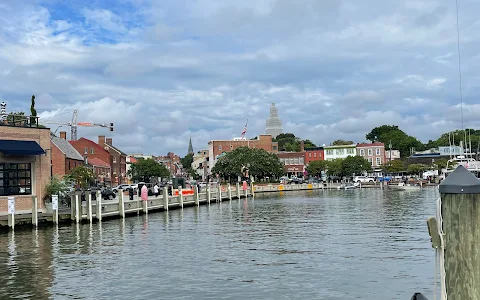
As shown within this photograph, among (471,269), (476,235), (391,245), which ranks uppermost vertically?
(476,235)

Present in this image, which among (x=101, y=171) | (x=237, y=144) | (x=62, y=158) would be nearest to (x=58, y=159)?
(x=62, y=158)

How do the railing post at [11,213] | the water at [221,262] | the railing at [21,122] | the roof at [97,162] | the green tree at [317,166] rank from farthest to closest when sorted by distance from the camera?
the green tree at [317,166] < the roof at [97,162] < the railing at [21,122] < the railing post at [11,213] < the water at [221,262]

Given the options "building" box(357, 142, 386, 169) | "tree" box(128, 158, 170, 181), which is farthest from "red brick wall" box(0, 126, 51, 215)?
"building" box(357, 142, 386, 169)

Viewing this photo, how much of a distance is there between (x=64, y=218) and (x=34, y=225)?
307 cm

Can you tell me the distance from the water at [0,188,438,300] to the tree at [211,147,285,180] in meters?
86.1

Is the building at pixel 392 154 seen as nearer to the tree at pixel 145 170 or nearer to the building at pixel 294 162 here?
A: the building at pixel 294 162

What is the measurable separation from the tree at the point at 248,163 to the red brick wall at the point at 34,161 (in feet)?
276

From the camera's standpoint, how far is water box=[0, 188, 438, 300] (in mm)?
17250

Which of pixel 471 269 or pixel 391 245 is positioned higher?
pixel 471 269

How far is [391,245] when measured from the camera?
85.7ft

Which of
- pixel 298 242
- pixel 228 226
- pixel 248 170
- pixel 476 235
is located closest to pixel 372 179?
A: pixel 248 170

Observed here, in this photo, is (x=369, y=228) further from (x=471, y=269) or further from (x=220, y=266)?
(x=471, y=269)

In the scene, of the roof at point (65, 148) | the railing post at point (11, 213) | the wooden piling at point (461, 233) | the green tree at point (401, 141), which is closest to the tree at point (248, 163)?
the roof at point (65, 148)

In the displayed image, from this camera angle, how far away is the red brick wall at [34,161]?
37281 mm
